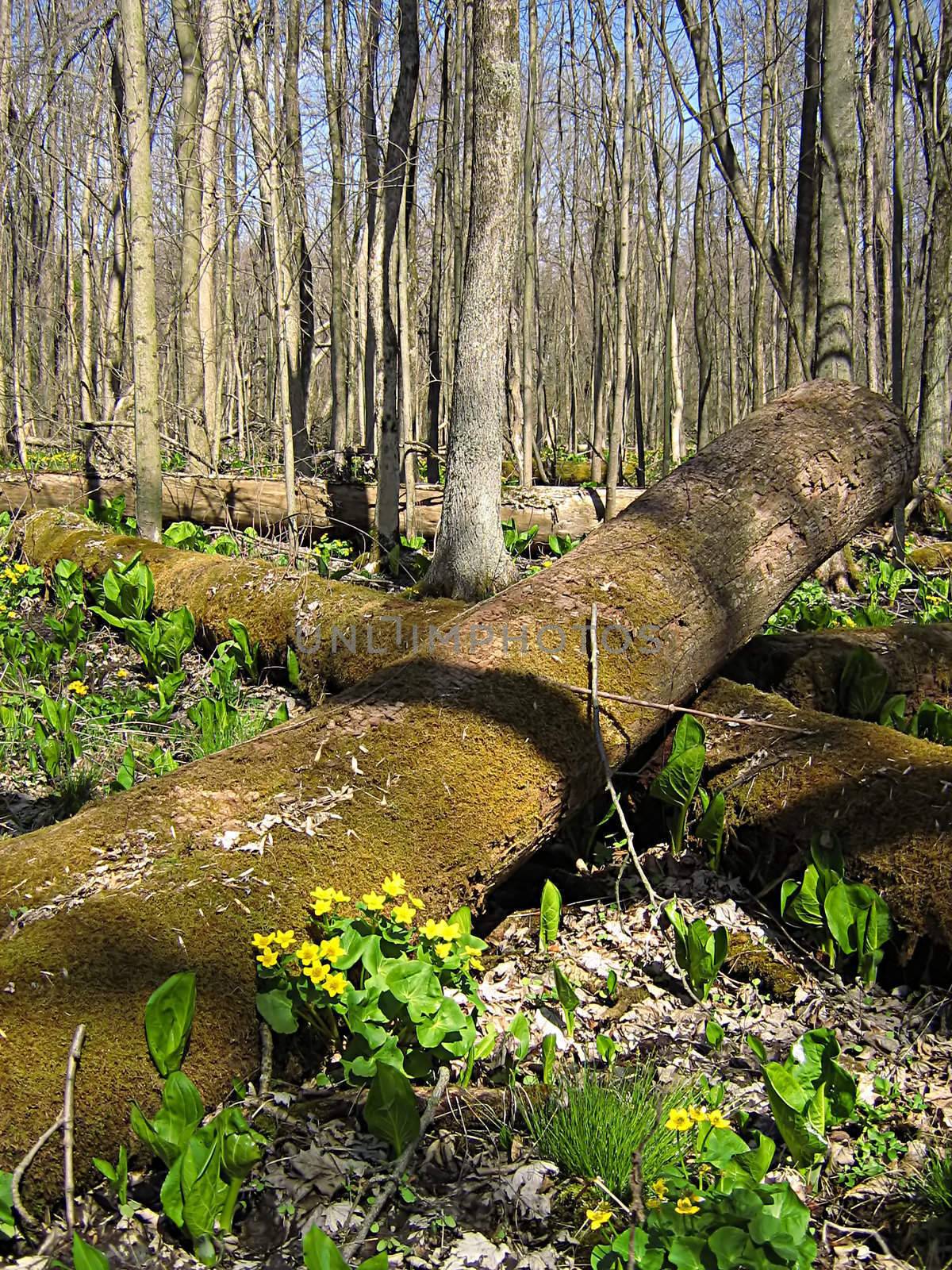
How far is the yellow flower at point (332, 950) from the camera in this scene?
Answer: 7.02ft

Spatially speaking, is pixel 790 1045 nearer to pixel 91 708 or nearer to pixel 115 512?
pixel 91 708

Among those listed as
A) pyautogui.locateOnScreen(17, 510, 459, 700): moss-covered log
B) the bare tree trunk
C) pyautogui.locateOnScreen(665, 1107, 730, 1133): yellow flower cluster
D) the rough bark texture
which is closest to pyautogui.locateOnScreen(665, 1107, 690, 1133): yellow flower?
pyautogui.locateOnScreen(665, 1107, 730, 1133): yellow flower cluster

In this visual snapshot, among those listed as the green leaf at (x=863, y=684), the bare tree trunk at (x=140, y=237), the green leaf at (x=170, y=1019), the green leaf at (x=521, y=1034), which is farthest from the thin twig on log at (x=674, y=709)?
the bare tree trunk at (x=140, y=237)

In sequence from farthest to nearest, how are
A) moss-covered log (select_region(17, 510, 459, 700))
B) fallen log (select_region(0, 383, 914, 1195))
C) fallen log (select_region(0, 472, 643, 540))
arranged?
fallen log (select_region(0, 472, 643, 540)) < moss-covered log (select_region(17, 510, 459, 700)) < fallen log (select_region(0, 383, 914, 1195))

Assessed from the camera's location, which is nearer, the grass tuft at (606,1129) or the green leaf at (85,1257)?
the green leaf at (85,1257)

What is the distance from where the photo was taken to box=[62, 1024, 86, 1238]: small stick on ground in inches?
70.5

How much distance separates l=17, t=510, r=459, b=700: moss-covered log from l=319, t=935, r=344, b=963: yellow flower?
7.72 ft

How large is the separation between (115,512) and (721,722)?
6433 mm

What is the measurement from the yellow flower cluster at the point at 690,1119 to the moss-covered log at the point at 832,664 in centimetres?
255

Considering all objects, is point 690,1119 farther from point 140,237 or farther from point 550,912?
point 140,237

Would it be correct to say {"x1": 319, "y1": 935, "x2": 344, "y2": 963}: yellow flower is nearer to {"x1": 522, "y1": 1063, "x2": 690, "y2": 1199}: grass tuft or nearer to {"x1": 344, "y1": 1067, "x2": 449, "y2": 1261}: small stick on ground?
{"x1": 344, "y1": 1067, "x2": 449, "y2": 1261}: small stick on ground

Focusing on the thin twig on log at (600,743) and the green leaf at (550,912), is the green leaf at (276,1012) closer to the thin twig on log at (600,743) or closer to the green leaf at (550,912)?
the green leaf at (550,912)

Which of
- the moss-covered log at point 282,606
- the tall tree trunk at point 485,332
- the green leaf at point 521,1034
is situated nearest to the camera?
the green leaf at point 521,1034

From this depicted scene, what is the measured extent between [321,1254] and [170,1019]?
2.25 ft
